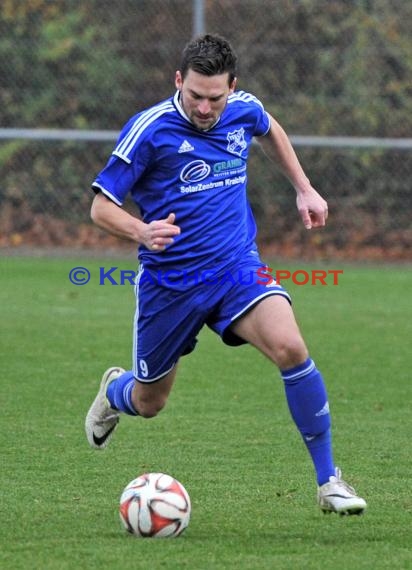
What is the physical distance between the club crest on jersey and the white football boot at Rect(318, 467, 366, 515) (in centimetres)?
145

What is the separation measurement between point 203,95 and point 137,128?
0.99 ft

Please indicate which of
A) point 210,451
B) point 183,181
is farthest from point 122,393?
point 183,181

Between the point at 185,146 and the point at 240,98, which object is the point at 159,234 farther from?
the point at 240,98

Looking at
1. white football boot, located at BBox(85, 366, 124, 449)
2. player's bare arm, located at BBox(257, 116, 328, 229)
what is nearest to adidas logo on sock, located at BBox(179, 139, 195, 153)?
player's bare arm, located at BBox(257, 116, 328, 229)

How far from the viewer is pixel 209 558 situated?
457 centimetres

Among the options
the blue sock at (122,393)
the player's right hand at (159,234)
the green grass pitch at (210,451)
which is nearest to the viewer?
the green grass pitch at (210,451)

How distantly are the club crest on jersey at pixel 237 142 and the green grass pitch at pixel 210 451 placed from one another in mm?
1450

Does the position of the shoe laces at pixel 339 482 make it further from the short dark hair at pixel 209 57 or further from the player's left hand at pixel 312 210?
the short dark hair at pixel 209 57

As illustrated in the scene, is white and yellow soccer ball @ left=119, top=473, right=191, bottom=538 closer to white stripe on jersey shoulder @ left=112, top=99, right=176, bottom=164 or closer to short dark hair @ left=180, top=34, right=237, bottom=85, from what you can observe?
white stripe on jersey shoulder @ left=112, top=99, right=176, bottom=164

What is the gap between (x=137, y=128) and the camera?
5.45 metres

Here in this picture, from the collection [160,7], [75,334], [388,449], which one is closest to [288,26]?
[160,7]

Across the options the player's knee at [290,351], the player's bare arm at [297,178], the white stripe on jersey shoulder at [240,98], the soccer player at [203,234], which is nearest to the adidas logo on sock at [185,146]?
the soccer player at [203,234]

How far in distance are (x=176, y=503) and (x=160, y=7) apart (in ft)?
38.9

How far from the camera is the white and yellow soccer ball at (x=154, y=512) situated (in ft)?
16.0
